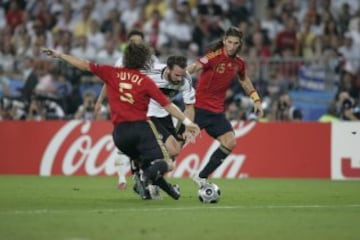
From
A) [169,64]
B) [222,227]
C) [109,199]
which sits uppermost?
[169,64]

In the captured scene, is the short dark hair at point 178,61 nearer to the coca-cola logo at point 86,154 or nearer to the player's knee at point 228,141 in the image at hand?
the player's knee at point 228,141

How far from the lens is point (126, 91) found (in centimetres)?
1276

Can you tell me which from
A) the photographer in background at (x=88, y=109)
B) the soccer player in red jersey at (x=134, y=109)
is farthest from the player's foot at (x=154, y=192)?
the photographer in background at (x=88, y=109)

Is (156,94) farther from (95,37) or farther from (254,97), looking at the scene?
(95,37)

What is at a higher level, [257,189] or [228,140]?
[228,140]

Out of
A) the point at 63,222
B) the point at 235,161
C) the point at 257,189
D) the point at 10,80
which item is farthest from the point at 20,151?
the point at 63,222

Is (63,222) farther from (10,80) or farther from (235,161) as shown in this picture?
(10,80)

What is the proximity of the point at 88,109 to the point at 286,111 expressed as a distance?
4.33 meters

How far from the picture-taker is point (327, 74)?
2352cm

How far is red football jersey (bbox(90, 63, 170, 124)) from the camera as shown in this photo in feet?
41.7

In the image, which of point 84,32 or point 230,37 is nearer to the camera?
point 230,37

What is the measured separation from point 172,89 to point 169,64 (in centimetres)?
125

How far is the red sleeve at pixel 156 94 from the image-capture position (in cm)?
1243

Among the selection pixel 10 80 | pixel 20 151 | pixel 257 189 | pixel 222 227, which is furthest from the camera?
pixel 10 80
